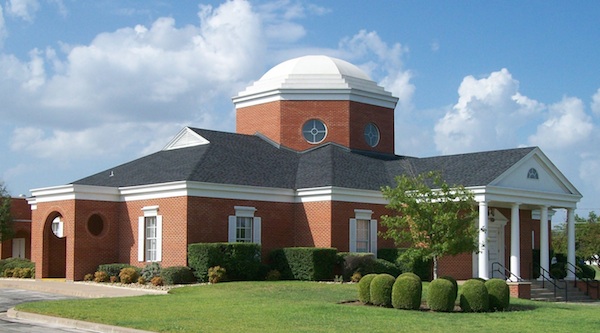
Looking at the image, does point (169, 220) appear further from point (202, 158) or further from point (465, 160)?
point (465, 160)

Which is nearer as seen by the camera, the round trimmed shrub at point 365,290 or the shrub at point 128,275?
the round trimmed shrub at point 365,290

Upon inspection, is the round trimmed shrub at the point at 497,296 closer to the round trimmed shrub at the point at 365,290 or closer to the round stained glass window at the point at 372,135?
the round trimmed shrub at the point at 365,290

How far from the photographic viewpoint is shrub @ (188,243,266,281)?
1209 inches

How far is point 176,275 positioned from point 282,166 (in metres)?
8.94

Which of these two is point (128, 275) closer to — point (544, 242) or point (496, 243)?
point (496, 243)

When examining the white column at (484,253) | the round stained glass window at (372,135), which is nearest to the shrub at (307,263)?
the white column at (484,253)

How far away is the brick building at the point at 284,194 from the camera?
33031 mm

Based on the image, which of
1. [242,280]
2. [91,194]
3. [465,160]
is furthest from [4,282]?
[465,160]

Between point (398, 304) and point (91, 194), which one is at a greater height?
point (91, 194)

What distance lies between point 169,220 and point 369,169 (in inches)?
415

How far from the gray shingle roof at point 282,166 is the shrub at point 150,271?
3.66 meters

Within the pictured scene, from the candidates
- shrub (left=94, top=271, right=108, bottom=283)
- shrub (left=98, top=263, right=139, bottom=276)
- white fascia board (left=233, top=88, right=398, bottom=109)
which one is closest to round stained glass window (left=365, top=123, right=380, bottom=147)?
white fascia board (left=233, top=88, right=398, bottom=109)

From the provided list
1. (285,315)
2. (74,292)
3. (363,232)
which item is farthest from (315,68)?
(285,315)

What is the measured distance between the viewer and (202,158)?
34.6m
